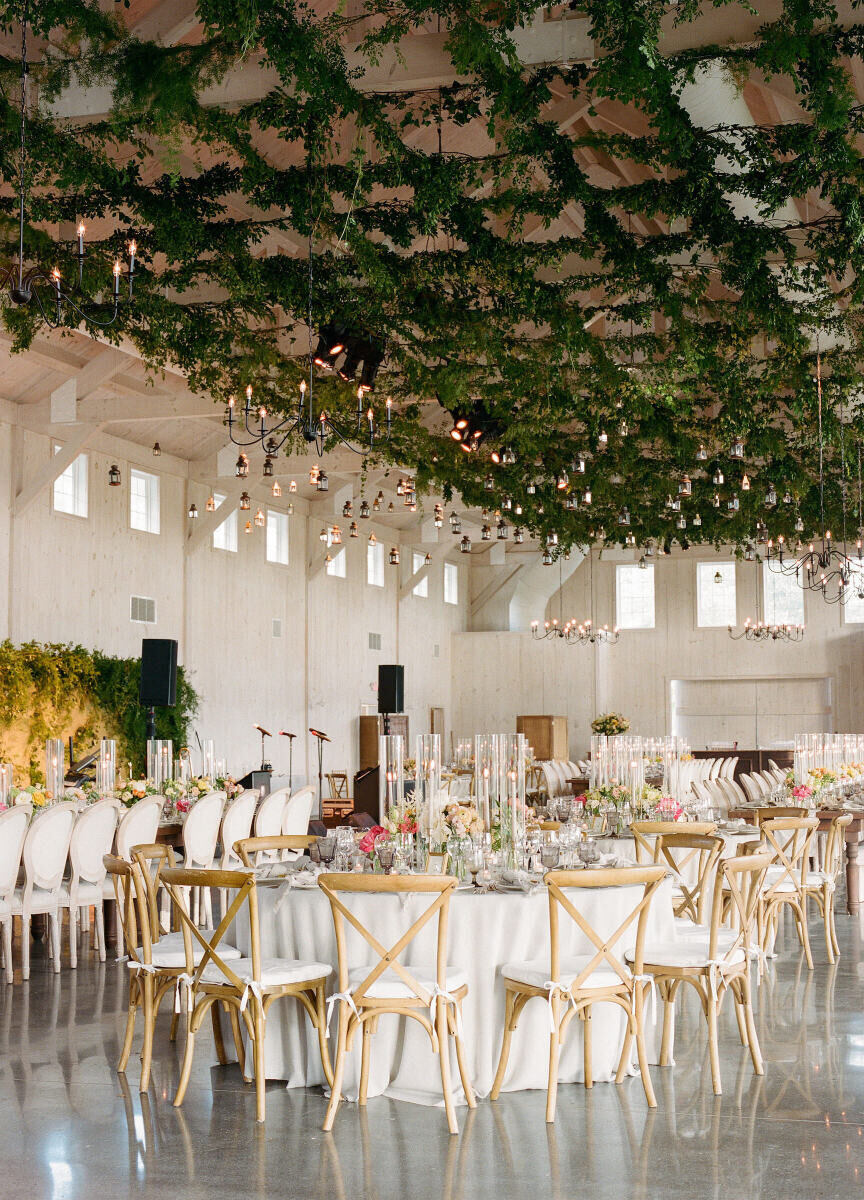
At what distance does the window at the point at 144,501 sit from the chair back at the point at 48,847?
876 cm

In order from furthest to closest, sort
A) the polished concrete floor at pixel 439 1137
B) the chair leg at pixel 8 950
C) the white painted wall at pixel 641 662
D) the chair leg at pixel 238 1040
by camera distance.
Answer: the white painted wall at pixel 641 662, the chair leg at pixel 8 950, the chair leg at pixel 238 1040, the polished concrete floor at pixel 439 1137

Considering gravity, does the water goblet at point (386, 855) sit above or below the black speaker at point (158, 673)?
below

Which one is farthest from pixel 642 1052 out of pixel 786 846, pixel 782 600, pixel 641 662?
pixel 782 600

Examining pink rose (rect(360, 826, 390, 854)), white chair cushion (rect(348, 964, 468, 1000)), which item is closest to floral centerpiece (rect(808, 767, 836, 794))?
pink rose (rect(360, 826, 390, 854))

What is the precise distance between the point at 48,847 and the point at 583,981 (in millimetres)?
4243

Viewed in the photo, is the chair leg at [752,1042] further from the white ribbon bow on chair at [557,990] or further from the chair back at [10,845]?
the chair back at [10,845]

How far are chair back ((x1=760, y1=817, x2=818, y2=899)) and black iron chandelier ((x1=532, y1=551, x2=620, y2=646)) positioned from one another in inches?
506

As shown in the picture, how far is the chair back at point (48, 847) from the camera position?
7.62m

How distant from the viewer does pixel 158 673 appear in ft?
42.1

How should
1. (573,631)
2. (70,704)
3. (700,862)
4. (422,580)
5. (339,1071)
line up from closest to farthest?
(339,1071) < (700,862) < (70,704) < (573,631) < (422,580)

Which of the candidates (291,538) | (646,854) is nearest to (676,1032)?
(646,854)

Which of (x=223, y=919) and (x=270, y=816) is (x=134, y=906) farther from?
(x=270, y=816)

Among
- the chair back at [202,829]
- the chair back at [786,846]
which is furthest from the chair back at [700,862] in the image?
the chair back at [202,829]

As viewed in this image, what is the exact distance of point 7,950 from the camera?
7.31 meters
